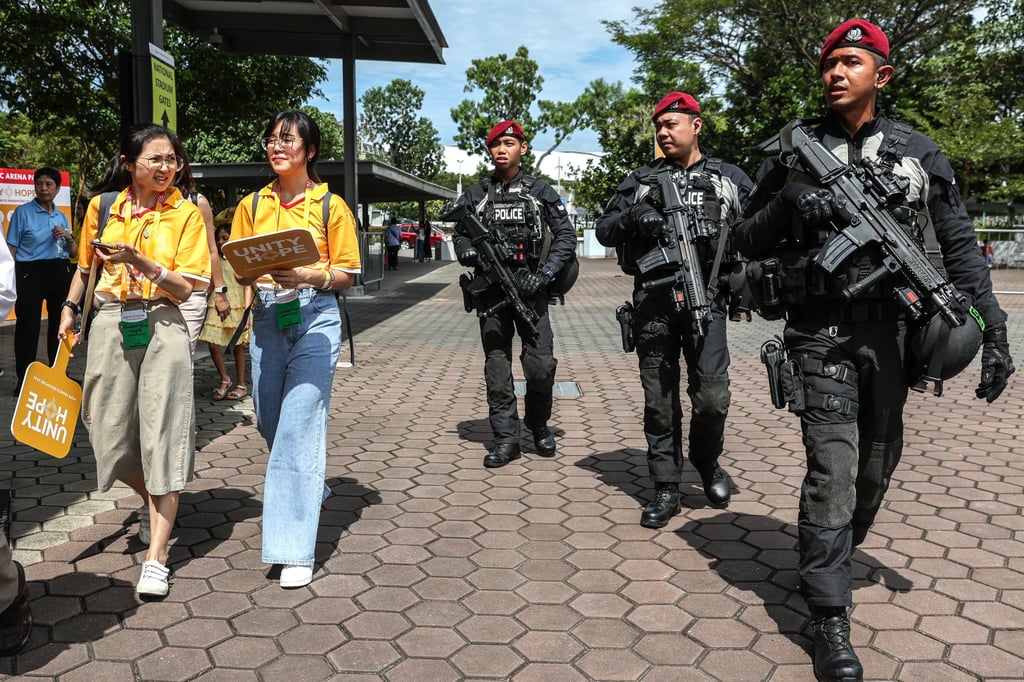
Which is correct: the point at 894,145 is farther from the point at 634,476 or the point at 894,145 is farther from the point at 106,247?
the point at 106,247

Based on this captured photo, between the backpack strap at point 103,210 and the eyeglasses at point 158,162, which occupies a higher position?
the eyeglasses at point 158,162

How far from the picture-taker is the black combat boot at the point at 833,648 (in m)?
2.87

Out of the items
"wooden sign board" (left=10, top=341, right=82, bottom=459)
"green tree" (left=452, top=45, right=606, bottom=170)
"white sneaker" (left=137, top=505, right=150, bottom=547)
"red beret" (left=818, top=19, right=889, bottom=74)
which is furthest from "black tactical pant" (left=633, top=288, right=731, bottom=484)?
"green tree" (left=452, top=45, right=606, bottom=170)

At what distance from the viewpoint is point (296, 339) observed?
3811 millimetres

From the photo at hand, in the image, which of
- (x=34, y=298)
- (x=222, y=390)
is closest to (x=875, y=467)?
(x=222, y=390)

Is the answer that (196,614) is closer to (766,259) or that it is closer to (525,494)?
(525,494)

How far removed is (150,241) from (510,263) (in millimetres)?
2483

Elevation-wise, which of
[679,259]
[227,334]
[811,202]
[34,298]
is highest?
[811,202]

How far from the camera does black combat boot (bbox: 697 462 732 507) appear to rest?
15.7 ft

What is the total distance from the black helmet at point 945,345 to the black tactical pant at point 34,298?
23.4 feet

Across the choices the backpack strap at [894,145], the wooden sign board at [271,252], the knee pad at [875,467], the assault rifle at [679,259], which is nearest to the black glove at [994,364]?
the knee pad at [875,467]

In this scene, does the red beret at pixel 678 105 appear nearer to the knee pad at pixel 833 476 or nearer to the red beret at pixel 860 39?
the red beret at pixel 860 39

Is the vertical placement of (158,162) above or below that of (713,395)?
above

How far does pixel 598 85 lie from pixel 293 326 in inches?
2537
